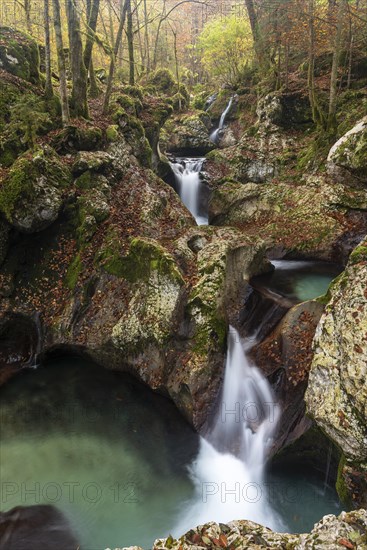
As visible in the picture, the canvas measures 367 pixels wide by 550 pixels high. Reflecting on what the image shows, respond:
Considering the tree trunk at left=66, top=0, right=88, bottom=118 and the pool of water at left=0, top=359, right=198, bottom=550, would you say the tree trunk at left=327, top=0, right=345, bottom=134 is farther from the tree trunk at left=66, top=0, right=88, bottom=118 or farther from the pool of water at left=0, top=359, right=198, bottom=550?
the pool of water at left=0, top=359, right=198, bottom=550

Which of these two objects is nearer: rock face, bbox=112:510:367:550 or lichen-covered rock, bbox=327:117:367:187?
rock face, bbox=112:510:367:550

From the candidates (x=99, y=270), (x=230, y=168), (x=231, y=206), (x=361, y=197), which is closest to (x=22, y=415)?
(x=99, y=270)

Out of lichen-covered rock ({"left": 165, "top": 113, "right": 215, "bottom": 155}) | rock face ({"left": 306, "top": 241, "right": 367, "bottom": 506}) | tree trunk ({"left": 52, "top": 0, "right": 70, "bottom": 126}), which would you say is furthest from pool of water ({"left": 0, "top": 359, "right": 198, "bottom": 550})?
lichen-covered rock ({"left": 165, "top": 113, "right": 215, "bottom": 155})

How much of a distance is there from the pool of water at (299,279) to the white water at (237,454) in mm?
2145

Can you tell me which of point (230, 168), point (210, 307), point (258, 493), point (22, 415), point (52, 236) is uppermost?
point (230, 168)

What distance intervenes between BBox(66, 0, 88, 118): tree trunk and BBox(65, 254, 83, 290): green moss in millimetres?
6107

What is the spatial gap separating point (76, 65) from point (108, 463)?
12.6 metres

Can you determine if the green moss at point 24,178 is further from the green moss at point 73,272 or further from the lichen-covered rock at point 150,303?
the lichen-covered rock at point 150,303

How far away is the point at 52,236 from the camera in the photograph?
10469 mm

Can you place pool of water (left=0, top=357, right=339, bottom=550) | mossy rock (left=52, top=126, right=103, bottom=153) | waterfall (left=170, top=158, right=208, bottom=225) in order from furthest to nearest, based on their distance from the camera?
waterfall (left=170, top=158, right=208, bottom=225), mossy rock (left=52, top=126, right=103, bottom=153), pool of water (left=0, top=357, right=339, bottom=550)

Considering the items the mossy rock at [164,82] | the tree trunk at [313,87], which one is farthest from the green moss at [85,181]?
the mossy rock at [164,82]

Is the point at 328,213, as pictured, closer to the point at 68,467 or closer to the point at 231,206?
the point at 231,206

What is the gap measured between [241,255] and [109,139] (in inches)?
271

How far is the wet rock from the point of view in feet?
18.6
